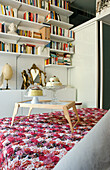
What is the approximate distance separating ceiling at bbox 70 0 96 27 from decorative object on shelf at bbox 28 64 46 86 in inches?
67.4

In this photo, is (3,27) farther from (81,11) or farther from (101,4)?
(81,11)

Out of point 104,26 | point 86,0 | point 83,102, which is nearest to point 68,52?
point 104,26

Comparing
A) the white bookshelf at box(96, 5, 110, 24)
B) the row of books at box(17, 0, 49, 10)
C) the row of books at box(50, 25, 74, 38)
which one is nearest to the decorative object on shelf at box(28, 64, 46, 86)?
the row of books at box(50, 25, 74, 38)

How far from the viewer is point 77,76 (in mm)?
3727

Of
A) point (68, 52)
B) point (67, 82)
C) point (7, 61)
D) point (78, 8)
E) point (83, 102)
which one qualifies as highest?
point (78, 8)

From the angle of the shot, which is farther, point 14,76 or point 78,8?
point 78,8

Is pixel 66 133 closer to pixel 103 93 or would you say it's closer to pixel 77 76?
pixel 103 93

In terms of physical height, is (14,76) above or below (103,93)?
above

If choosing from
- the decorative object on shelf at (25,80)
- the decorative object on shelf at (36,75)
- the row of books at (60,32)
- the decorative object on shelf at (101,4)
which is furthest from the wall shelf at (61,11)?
the decorative object on shelf at (25,80)

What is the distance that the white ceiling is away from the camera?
396 cm

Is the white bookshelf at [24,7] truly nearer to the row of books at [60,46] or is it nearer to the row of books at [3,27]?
the row of books at [3,27]

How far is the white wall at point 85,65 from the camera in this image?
3.29m

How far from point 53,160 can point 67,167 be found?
36 cm

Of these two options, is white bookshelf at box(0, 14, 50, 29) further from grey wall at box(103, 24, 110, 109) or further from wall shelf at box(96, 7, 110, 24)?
grey wall at box(103, 24, 110, 109)
